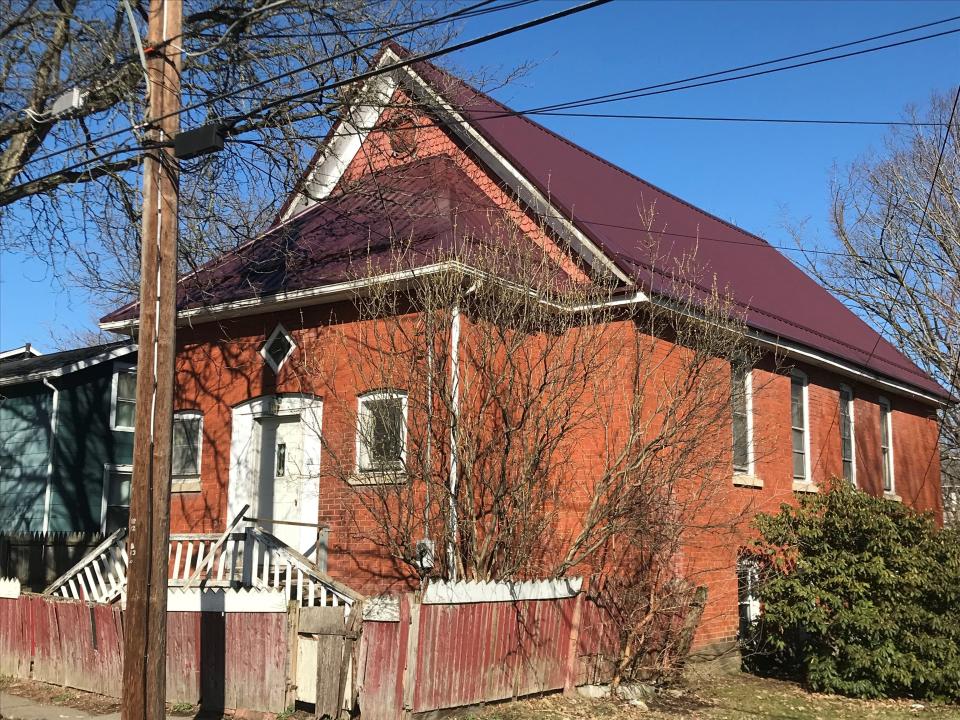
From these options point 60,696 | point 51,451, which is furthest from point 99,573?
point 51,451

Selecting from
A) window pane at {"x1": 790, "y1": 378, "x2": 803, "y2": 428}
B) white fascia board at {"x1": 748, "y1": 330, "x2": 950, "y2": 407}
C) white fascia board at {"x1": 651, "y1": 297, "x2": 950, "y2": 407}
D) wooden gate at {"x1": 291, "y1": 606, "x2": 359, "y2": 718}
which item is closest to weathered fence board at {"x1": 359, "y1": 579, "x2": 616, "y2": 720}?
Result: wooden gate at {"x1": 291, "y1": 606, "x2": 359, "y2": 718}

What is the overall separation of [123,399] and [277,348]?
787cm

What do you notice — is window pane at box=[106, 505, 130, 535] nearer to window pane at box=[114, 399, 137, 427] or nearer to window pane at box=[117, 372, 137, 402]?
window pane at box=[114, 399, 137, 427]

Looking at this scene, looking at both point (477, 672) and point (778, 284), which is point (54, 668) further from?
point (778, 284)

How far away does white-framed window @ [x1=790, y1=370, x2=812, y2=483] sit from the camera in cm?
1850

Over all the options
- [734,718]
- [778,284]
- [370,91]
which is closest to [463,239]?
[370,91]

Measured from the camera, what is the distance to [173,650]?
38.7 ft

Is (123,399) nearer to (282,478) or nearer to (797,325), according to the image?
(282,478)

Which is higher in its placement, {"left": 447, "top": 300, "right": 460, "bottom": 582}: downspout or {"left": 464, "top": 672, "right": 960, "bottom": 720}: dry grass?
{"left": 447, "top": 300, "right": 460, "bottom": 582}: downspout

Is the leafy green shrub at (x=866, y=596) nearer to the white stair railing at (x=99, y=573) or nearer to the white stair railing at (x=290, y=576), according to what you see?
the white stair railing at (x=290, y=576)

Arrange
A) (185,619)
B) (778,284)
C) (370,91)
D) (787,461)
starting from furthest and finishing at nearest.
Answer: (778,284) < (787,461) < (370,91) < (185,619)

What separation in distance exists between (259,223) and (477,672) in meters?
7.91

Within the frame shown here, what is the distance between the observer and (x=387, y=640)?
10008mm

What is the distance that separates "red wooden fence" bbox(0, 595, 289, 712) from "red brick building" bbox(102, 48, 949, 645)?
2377 mm
